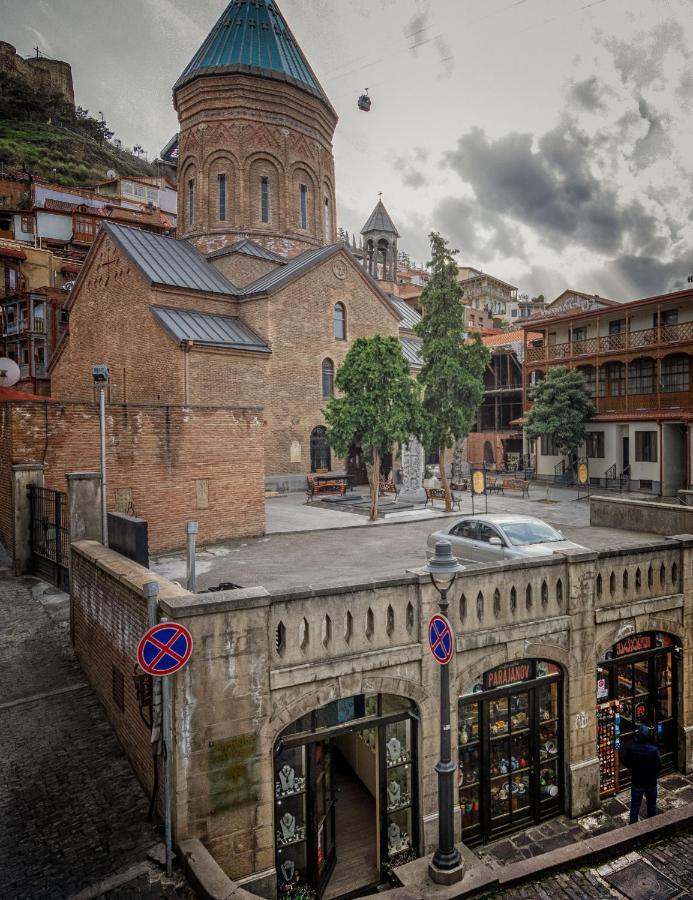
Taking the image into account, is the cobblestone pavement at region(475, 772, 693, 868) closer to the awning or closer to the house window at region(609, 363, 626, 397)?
the house window at region(609, 363, 626, 397)

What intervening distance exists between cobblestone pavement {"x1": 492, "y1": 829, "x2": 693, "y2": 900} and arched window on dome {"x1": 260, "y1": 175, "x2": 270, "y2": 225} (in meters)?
31.3

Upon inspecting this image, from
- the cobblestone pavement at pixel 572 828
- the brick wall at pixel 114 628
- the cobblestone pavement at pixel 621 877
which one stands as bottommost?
the cobblestone pavement at pixel 572 828

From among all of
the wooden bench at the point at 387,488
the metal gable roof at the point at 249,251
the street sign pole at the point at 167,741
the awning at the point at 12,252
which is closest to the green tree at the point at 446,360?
the wooden bench at the point at 387,488

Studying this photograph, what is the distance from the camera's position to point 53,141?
249 feet

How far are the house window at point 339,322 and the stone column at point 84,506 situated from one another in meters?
20.9

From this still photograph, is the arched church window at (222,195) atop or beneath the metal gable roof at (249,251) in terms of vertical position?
atop

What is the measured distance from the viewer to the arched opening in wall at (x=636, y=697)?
929 cm

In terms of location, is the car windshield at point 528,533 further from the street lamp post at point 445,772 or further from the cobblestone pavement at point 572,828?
the street lamp post at point 445,772

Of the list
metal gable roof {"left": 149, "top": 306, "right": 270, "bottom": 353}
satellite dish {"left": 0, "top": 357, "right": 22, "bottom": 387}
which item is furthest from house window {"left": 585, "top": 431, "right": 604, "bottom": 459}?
satellite dish {"left": 0, "top": 357, "right": 22, "bottom": 387}

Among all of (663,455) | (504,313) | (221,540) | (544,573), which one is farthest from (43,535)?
(504,313)

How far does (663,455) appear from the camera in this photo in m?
26.8

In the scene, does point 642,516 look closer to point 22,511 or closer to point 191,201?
point 22,511

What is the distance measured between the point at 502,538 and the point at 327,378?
63.3 feet

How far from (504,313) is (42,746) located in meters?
79.2
